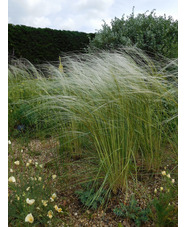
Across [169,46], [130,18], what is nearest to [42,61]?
[130,18]

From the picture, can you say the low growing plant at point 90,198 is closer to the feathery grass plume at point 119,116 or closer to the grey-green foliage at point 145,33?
the feathery grass plume at point 119,116

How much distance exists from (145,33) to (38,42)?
518cm

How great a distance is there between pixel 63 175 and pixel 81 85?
0.82 m

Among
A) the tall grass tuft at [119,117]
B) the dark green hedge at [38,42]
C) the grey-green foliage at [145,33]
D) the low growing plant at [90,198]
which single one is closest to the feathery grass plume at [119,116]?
the tall grass tuft at [119,117]

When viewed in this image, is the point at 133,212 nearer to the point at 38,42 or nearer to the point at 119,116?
the point at 119,116

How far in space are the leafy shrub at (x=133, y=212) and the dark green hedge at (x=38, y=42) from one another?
6.95 metres

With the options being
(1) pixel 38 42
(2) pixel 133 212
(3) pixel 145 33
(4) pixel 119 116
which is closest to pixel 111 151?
(4) pixel 119 116

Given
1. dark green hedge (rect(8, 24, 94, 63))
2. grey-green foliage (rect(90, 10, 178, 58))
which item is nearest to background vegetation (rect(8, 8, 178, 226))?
grey-green foliage (rect(90, 10, 178, 58))

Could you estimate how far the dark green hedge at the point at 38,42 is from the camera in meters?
7.82

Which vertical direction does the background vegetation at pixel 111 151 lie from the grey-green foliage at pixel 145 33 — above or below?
below

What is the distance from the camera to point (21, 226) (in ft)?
4.02

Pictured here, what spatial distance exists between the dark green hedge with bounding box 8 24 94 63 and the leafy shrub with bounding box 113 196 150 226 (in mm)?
6950

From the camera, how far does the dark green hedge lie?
7824 millimetres

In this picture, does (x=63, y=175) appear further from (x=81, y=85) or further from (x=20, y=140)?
(x=20, y=140)
